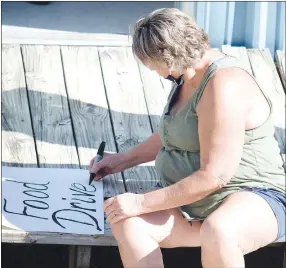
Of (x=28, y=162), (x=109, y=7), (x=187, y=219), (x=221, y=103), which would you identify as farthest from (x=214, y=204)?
(x=109, y=7)

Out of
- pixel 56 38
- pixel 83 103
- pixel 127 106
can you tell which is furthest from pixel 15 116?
pixel 56 38

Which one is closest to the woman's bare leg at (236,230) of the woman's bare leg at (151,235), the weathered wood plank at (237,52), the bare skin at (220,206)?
the bare skin at (220,206)

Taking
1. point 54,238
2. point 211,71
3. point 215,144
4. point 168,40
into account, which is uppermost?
point 168,40

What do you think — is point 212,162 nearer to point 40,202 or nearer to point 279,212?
point 279,212

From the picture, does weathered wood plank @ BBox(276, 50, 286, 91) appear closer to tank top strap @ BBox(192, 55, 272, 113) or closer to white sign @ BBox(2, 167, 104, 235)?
white sign @ BBox(2, 167, 104, 235)

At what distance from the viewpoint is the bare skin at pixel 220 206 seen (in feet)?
9.19

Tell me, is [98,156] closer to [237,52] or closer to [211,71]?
[211,71]

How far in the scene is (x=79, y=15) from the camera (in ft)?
18.6

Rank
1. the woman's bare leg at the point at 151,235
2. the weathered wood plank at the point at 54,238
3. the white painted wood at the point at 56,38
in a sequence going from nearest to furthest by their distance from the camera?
the woman's bare leg at the point at 151,235
the weathered wood plank at the point at 54,238
the white painted wood at the point at 56,38

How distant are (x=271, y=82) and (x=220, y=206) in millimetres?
1747

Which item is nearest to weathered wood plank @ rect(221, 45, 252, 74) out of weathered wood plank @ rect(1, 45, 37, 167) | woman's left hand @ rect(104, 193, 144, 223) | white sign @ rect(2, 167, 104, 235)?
weathered wood plank @ rect(1, 45, 37, 167)

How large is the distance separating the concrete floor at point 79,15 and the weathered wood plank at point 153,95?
0.82m

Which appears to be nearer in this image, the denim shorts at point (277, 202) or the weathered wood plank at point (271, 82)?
the denim shorts at point (277, 202)

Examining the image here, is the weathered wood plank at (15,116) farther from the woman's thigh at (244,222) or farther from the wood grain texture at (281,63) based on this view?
the wood grain texture at (281,63)
